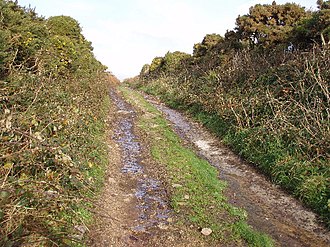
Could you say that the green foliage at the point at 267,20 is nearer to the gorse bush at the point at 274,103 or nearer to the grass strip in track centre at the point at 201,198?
the gorse bush at the point at 274,103

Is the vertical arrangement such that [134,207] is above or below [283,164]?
below

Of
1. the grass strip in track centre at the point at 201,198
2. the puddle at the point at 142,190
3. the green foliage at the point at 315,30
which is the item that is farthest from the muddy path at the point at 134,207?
the green foliage at the point at 315,30

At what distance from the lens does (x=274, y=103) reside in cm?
1135

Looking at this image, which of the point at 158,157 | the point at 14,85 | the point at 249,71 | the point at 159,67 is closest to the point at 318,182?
the point at 158,157

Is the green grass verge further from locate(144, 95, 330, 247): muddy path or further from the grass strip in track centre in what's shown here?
the grass strip in track centre

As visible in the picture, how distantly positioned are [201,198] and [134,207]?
56.2 inches

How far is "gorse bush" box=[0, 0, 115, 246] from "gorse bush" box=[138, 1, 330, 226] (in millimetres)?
4565

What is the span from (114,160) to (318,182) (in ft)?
16.7

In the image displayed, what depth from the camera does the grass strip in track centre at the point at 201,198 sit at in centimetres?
588

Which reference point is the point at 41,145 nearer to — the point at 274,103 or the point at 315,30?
the point at 274,103

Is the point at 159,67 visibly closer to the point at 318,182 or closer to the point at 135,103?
the point at 135,103

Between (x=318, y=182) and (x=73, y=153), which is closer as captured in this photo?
(x=73, y=153)

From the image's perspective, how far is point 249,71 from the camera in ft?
50.6

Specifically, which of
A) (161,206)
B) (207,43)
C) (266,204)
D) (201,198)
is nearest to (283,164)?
(266,204)
